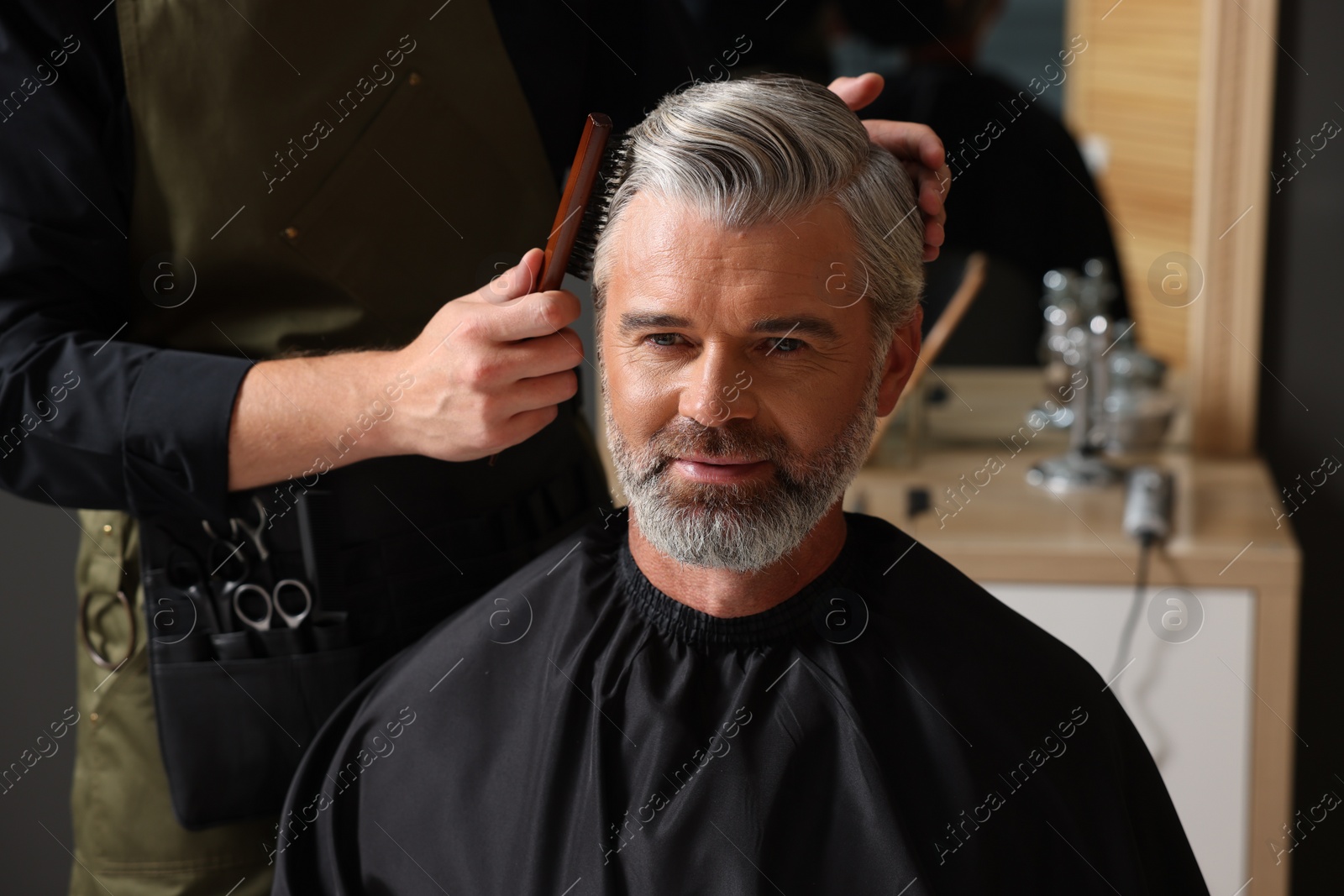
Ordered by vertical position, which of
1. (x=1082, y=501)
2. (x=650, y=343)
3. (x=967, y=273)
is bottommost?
(x=1082, y=501)

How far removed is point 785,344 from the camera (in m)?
1.05

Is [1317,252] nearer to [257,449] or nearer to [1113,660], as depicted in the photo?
[1113,660]

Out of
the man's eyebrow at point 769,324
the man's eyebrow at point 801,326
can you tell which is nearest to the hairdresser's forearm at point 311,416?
the man's eyebrow at point 769,324

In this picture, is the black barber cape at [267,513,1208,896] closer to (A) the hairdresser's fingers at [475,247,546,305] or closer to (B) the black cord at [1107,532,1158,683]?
(A) the hairdresser's fingers at [475,247,546,305]

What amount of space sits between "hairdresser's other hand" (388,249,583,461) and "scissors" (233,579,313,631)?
0.27 m

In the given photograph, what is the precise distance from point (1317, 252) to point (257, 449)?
2211mm

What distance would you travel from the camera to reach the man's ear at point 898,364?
1179mm

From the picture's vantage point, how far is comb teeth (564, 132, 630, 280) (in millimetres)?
1113

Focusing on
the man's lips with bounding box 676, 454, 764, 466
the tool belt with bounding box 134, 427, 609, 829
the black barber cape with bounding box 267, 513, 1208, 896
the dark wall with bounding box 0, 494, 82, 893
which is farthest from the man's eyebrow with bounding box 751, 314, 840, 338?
the dark wall with bounding box 0, 494, 82, 893

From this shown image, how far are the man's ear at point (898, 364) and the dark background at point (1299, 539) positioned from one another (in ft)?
5.21

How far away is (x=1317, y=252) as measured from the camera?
2.47 metres

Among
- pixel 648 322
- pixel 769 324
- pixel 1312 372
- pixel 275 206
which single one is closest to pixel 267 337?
pixel 275 206

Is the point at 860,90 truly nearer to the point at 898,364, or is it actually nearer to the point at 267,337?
the point at 898,364

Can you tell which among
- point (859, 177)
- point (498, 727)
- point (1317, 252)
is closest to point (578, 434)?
point (498, 727)
